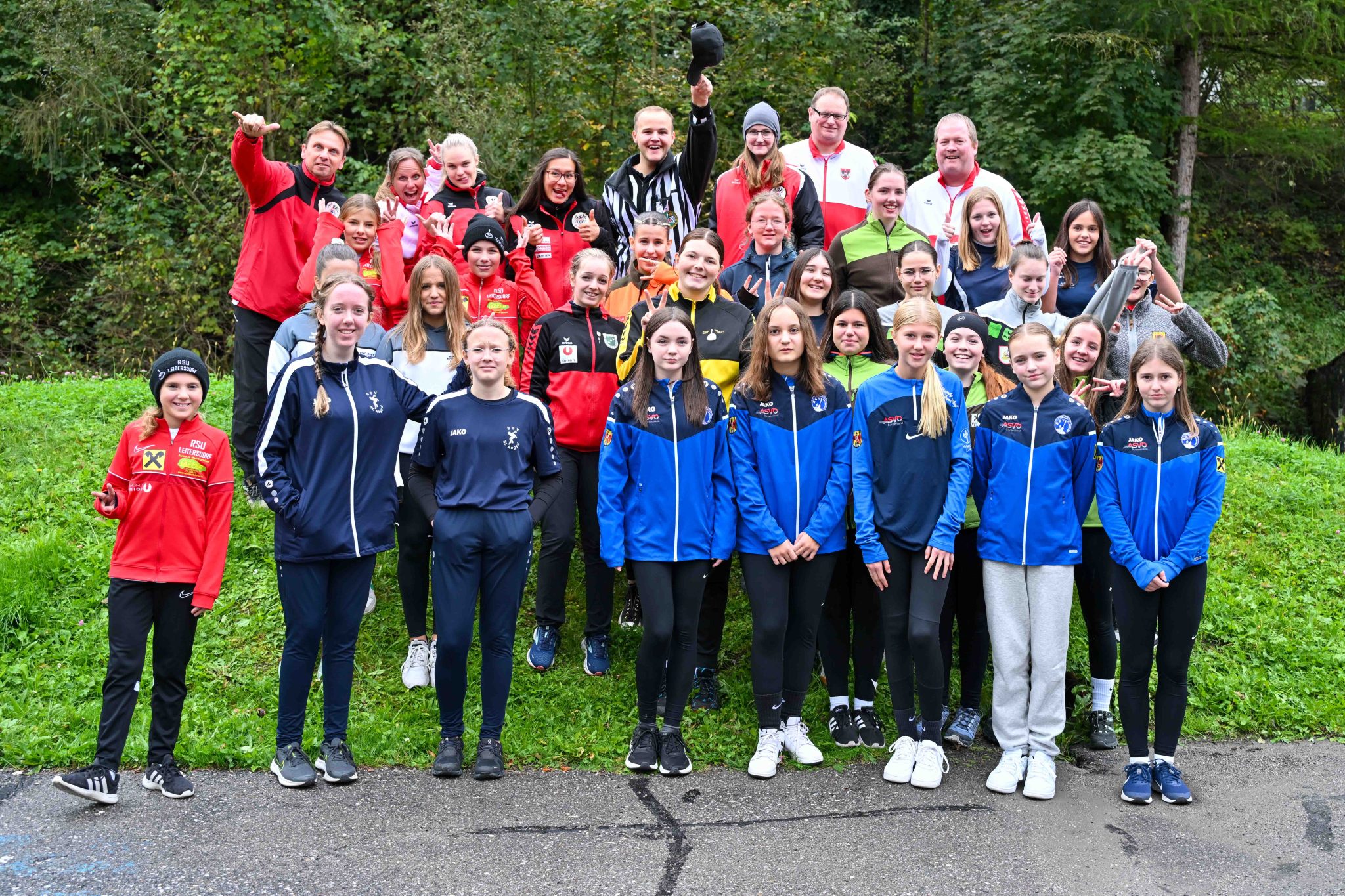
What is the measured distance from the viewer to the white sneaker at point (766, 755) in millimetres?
5191

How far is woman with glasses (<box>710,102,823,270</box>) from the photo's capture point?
6.95 m

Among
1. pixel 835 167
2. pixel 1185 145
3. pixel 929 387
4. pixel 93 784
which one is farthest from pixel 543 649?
pixel 1185 145

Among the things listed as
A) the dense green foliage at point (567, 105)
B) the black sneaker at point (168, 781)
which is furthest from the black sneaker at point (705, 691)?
the dense green foliage at point (567, 105)

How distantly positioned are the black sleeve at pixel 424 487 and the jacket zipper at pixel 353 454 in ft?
1.06

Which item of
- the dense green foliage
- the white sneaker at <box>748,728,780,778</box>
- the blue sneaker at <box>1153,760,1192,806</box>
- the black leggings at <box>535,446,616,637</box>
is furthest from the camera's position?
the dense green foliage

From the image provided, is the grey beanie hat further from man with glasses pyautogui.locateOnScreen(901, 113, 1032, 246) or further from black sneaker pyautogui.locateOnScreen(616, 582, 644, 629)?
black sneaker pyautogui.locateOnScreen(616, 582, 644, 629)

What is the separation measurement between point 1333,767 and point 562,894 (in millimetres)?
3944

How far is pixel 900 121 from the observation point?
18.5 meters

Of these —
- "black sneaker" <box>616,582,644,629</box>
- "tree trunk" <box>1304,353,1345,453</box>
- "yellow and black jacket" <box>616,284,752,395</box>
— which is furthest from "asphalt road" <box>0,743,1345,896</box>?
"tree trunk" <box>1304,353,1345,453</box>

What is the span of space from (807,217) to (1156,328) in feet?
7.14

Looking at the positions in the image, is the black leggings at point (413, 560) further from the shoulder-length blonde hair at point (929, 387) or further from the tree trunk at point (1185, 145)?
the tree trunk at point (1185, 145)

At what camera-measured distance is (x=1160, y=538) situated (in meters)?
5.07

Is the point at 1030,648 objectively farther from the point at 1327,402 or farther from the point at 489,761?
the point at 1327,402

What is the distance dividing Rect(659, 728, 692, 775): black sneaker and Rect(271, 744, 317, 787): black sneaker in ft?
5.15
